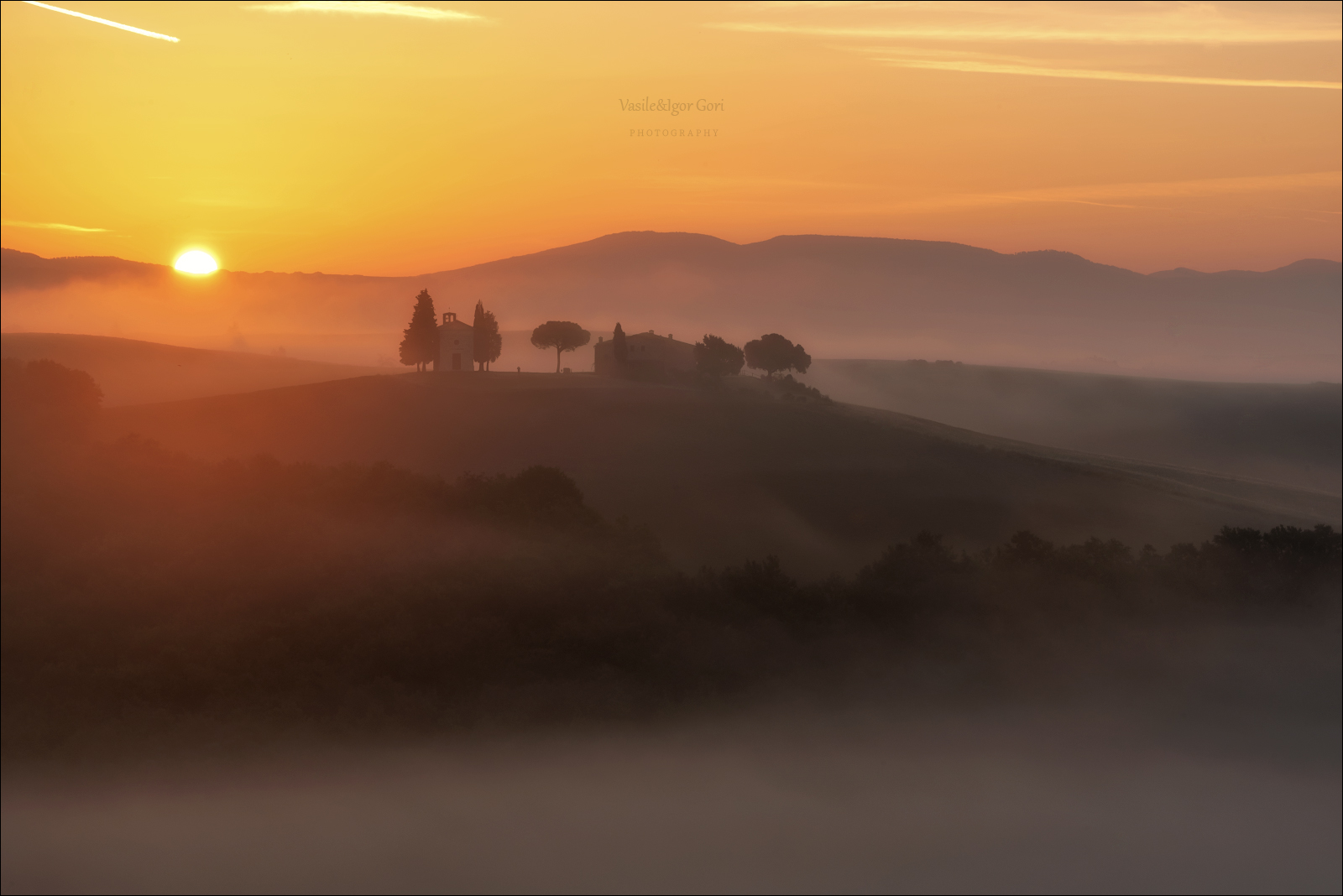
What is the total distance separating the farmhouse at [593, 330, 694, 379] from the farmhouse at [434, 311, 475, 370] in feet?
33.7

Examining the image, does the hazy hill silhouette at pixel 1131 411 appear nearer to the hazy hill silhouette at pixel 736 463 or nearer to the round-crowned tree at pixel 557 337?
the hazy hill silhouette at pixel 736 463

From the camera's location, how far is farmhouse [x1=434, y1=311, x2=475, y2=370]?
242ft

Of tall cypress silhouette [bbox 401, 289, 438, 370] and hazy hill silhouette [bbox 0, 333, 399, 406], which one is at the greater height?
tall cypress silhouette [bbox 401, 289, 438, 370]

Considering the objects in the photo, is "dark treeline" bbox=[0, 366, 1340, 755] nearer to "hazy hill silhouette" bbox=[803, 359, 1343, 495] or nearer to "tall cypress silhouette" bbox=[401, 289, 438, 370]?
"tall cypress silhouette" bbox=[401, 289, 438, 370]

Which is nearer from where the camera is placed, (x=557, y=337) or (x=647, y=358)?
(x=647, y=358)

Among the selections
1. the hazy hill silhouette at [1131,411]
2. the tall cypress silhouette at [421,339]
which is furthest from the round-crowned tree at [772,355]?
the tall cypress silhouette at [421,339]

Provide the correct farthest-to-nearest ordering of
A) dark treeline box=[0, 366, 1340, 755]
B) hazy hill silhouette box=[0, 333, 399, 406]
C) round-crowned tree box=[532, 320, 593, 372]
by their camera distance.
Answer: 1. round-crowned tree box=[532, 320, 593, 372]
2. hazy hill silhouette box=[0, 333, 399, 406]
3. dark treeline box=[0, 366, 1340, 755]

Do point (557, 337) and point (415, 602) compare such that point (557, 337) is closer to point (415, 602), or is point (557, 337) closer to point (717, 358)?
point (717, 358)

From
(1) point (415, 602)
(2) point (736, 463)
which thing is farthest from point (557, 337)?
(1) point (415, 602)

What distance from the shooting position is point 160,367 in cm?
5281

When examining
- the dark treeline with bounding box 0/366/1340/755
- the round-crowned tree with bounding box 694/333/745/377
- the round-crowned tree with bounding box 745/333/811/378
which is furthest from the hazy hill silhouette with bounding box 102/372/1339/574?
the round-crowned tree with bounding box 745/333/811/378

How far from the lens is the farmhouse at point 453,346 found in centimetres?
7369

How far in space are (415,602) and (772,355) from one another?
6405 cm

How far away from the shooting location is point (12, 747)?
816 inches
